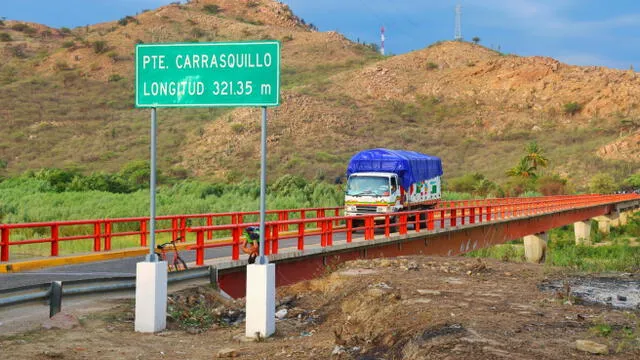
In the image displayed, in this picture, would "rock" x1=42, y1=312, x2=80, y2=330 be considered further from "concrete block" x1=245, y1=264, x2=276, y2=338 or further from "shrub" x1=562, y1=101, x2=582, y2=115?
"shrub" x1=562, y1=101, x2=582, y2=115

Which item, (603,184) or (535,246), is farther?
(603,184)

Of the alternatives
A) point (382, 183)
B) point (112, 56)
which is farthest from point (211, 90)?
point (112, 56)

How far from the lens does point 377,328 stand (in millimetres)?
12086

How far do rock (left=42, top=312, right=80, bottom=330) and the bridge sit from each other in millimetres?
4543

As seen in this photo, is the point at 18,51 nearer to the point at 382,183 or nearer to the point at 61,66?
the point at 61,66

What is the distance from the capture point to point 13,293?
482 inches

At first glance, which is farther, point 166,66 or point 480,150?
point 480,150

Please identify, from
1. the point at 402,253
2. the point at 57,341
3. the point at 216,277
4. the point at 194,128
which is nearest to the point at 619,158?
the point at 194,128

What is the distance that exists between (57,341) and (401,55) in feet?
443

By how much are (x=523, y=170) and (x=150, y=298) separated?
246ft

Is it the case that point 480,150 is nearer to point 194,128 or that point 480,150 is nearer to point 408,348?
point 194,128

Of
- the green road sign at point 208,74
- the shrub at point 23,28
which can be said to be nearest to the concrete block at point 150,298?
the green road sign at point 208,74

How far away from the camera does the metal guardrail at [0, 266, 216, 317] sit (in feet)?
39.1

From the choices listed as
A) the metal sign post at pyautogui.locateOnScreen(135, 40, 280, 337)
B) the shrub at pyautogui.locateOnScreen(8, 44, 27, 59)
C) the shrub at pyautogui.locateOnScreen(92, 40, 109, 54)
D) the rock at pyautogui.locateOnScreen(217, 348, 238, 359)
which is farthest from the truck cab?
the shrub at pyautogui.locateOnScreen(8, 44, 27, 59)
